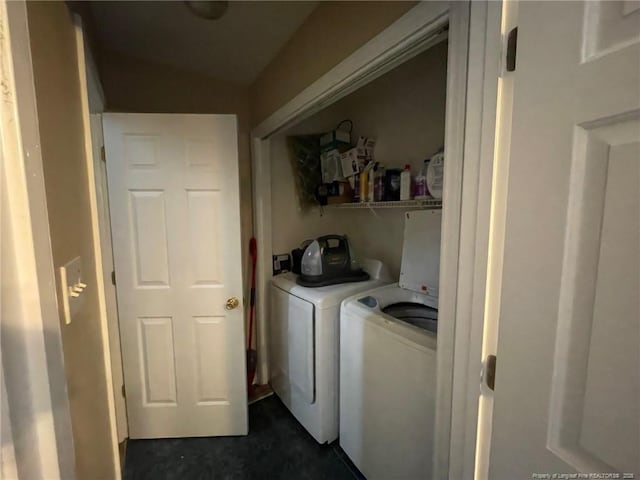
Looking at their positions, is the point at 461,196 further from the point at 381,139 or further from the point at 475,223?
the point at 381,139

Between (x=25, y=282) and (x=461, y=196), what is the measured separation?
3.09 ft

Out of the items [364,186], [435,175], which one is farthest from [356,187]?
[435,175]

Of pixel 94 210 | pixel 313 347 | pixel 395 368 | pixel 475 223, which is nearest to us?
pixel 475 223

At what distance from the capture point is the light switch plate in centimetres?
70

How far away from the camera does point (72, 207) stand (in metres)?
0.82

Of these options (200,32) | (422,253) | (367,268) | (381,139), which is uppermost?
(200,32)

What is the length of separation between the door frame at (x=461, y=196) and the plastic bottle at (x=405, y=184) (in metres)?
0.81

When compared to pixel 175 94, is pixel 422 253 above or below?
below

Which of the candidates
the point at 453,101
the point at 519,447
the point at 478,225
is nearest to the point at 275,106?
the point at 453,101

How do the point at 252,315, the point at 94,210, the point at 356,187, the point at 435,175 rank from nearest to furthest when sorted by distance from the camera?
the point at 94,210 < the point at 435,175 < the point at 356,187 < the point at 252,315

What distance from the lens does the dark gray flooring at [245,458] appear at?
1.58 meters

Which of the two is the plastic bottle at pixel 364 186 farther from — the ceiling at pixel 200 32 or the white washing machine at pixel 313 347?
the ceiling at pixel 200 32

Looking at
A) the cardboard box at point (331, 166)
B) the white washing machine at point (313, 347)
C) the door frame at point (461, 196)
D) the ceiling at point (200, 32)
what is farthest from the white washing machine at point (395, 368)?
the ceiling at point (200, 32)

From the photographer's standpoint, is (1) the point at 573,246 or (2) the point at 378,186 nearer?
(1) the point at 573,246
